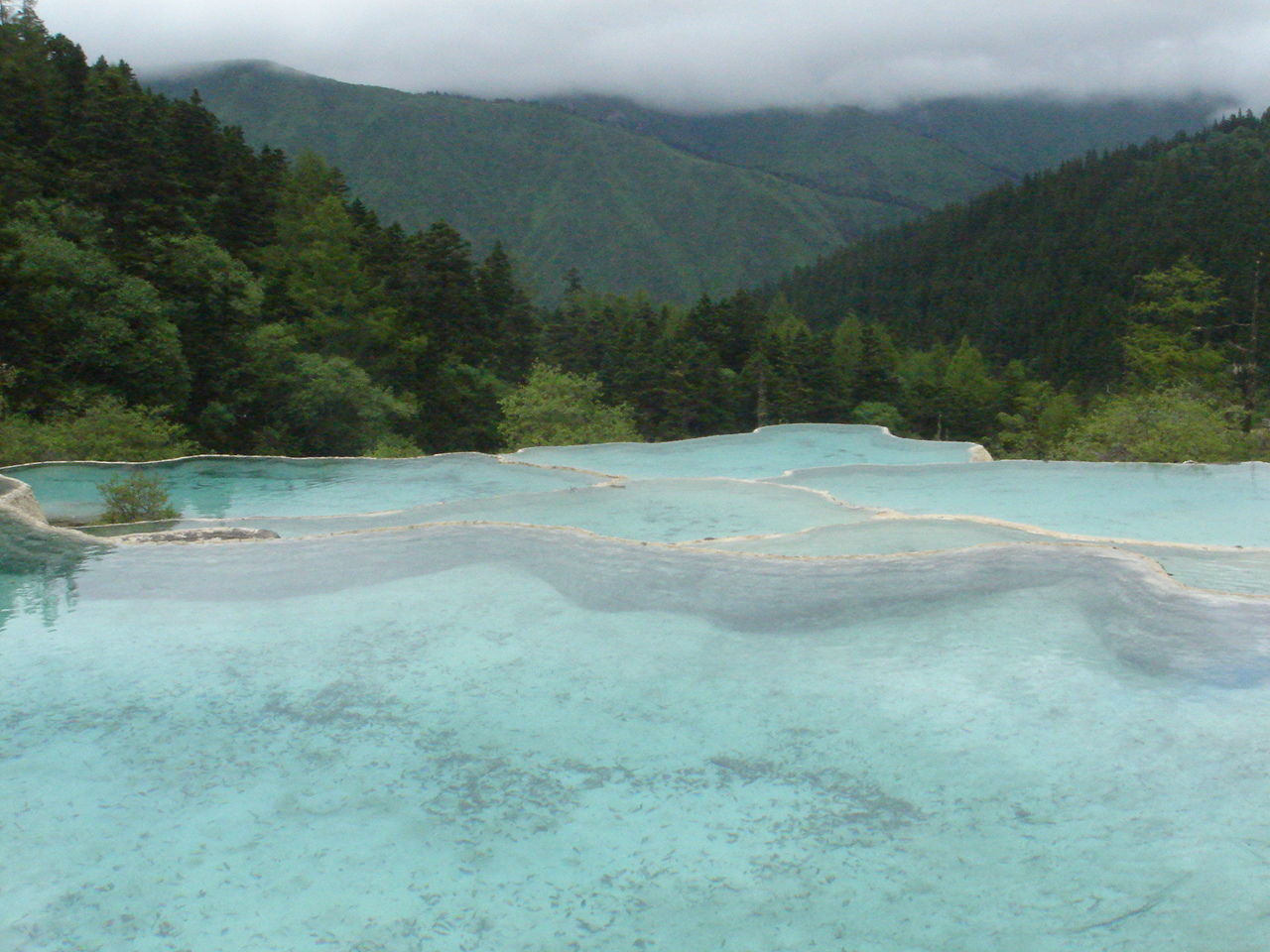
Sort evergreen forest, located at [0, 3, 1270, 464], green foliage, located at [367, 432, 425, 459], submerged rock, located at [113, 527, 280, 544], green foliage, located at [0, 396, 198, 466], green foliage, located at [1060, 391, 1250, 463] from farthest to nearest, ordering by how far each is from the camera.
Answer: green foliage, located at [367, 432, 425, 459] < evergreen forest, located at [0, 3, 1270, 464] < green foliage, located at [1060, 391, 1250, 463] < green foliage, located at [0, 396, 198, 466] < submerged rock, located at [113, 527, 280, 544]

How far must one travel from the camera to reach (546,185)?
4656 inches

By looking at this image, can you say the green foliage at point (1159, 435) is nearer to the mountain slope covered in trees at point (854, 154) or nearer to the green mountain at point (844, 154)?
the green mountain at point (844, 154)

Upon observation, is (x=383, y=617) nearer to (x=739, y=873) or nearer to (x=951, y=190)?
(x=739, y=873)

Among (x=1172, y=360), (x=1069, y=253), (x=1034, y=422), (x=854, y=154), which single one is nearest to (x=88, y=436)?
(x=1172, y=360)

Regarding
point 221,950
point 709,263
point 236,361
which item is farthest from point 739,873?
point 709,263

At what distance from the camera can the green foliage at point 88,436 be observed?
11844 mm

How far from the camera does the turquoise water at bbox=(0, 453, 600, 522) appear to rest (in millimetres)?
9484

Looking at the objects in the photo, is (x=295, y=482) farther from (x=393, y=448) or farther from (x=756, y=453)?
(x=393, y=448)

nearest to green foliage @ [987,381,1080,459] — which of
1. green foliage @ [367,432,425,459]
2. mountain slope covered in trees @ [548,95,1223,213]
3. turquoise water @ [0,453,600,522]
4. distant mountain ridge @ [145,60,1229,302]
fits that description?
green foliage @ [367,432,425,459]

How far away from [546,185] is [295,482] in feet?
371

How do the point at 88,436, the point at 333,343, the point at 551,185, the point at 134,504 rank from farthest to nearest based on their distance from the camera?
the point at 551,185, the point at 333,343, the point at 88,436, the point at 134,504

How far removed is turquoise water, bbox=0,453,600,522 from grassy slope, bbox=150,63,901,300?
91.0 metres

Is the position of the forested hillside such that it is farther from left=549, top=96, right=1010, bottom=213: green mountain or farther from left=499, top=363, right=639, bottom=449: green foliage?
left=549, top=96, right=1010, bottom=213: green mountain

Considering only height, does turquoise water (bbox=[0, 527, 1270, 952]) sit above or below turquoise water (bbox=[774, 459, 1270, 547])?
below
